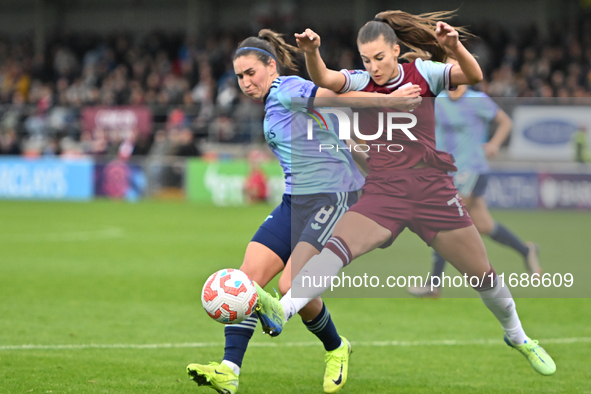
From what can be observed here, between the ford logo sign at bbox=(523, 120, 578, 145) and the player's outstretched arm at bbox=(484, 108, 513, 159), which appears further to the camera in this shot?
the ford logo sign at bbox=(523, 120, 578, 145)

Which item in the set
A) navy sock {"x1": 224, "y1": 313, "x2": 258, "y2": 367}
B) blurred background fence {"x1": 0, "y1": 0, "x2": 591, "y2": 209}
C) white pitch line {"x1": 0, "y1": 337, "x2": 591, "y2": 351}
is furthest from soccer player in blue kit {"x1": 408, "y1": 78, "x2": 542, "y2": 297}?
blurred background fence {"x1": 0, "y1": 0, "x2": 591, "y2": 209}

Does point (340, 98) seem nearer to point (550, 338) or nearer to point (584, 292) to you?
point (550, 338)

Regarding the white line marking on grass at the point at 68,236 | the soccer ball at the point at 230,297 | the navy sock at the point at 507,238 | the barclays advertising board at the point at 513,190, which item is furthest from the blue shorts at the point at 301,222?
the barclays advertising board at the point at 513,190

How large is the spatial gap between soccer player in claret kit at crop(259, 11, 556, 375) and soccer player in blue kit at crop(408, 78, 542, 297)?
341cm

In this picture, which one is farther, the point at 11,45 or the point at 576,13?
the point at 11,45

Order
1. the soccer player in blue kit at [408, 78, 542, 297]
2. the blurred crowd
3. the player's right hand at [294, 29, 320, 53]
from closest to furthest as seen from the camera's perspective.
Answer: the player's right hand at [294, 29, 320, 53], the soccer player in blue kit at [408, 78, 542, 297], the blurred crowd

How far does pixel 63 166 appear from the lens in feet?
72.7

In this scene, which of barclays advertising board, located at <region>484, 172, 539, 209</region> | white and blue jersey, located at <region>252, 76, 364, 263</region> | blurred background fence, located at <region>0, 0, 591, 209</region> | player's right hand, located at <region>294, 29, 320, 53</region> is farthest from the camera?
blurred background fence, located at <region>0, 0, 591, 209</region>

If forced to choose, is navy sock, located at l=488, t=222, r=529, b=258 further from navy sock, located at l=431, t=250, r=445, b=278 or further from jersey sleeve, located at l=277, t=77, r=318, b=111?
jersey sleeve, located at l=277, t=77, r=318, b=111

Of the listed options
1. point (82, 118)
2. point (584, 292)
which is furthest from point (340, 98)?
point (82, 118)

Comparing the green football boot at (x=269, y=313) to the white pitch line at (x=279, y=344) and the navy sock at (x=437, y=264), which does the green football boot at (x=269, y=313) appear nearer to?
the white pitch line at (x=279, y=344)

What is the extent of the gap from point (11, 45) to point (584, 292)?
29252 mm

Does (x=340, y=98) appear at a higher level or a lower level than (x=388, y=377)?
higher

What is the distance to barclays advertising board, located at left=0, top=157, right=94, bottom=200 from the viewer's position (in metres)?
22.1
